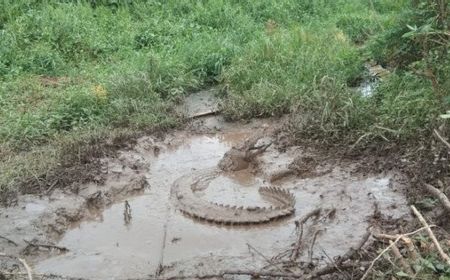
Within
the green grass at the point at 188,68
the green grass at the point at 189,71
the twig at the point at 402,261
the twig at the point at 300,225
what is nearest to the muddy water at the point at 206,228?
the twig at the point at 300,225

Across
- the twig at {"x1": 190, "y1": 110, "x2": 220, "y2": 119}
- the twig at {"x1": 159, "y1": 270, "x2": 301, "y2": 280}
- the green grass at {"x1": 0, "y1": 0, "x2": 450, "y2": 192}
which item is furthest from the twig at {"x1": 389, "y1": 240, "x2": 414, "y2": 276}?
the twig at {"x1": 190, "y1": 110, "x2": 220, "y2": 119}

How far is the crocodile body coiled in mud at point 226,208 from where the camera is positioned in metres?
5.34

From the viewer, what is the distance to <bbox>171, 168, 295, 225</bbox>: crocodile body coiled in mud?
534 cm

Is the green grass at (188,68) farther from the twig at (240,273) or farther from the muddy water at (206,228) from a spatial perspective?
the twig at (240,273)

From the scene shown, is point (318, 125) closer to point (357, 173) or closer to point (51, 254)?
point (357, 173)

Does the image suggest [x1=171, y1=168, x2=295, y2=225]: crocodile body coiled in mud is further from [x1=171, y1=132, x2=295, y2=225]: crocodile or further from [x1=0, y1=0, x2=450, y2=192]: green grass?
[x1=0, y1=0, x2=450, y2=192]: green grass

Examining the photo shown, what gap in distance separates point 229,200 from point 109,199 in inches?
44.2

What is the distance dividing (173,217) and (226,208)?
1.58ft

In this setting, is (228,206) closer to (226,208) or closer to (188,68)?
(226,208)

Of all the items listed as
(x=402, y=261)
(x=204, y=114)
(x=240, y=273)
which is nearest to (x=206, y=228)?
(x=240, y=273)

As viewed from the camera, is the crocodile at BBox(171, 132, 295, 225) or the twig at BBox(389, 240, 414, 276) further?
the crocodile at BBox(171, 132, 295, 225)

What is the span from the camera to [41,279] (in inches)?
174

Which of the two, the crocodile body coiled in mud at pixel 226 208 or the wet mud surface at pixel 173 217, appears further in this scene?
the crocodile body coiled in mud at pixel 226 208

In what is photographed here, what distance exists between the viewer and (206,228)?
5.35 metres
